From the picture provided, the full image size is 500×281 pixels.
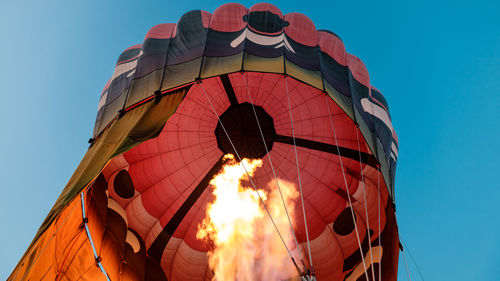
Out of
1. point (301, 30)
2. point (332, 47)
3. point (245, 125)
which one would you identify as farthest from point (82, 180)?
point (332, 47)

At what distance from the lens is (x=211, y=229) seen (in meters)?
7.40

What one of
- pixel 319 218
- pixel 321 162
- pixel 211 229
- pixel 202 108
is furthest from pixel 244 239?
pixel 202 108

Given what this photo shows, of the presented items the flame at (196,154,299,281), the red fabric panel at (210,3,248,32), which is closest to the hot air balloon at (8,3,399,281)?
the red fabric panel at (210,3,248,32)

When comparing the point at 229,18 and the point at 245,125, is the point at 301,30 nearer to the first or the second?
the point at 229,18

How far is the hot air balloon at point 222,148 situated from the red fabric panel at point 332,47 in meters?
0.03

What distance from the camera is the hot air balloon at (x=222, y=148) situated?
5129mm

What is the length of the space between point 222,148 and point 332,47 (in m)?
2.98

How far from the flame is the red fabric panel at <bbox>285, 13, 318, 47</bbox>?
2.80m

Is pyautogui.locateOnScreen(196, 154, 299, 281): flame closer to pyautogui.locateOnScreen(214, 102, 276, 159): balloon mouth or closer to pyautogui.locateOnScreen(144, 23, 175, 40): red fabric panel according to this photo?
pyautogui.locateOnScreen(214, 102, 276, 159): balloon mouth

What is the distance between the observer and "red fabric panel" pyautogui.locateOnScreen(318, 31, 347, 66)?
603 centimetres

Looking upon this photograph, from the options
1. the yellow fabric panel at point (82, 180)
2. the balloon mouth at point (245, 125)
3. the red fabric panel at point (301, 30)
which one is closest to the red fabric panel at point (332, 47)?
the red fabric panel at point (301, 30)

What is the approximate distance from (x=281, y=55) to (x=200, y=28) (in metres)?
1.48

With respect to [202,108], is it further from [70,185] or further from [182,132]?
[70,185]

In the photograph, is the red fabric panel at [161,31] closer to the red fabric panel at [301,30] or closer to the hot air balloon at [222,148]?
the hot air balloon at [222,148]
